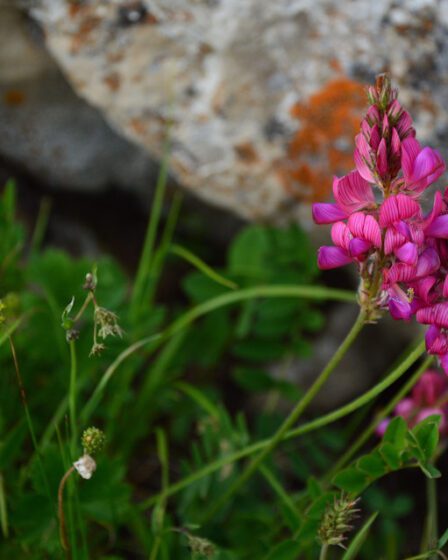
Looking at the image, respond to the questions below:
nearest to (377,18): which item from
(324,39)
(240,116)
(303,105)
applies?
(324,39)

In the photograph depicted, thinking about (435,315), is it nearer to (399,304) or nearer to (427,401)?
(399,304)

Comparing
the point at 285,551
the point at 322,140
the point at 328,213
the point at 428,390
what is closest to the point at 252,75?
the point at 322,140

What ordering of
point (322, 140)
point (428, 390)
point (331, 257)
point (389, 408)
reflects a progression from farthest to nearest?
point (322, 140)
point (428, 390)
point (389, 408)
point (331, 257)

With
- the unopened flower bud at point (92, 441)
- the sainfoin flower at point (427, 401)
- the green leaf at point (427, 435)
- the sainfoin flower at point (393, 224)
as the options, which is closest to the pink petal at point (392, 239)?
the sainfoin flower at point (393, 224)

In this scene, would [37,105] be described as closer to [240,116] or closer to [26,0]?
[26,0]

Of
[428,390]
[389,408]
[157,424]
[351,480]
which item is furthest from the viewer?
[157,424]

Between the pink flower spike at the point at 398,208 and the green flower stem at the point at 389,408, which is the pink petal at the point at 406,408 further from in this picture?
the pink flower spike at the point at 398,208
